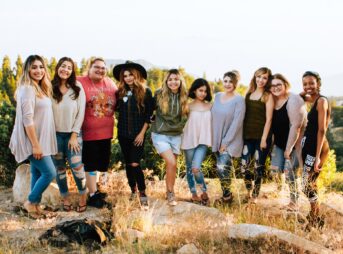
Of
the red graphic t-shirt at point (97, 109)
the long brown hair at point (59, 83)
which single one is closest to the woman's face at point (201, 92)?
the red graphic t-shirt at point (97, 109)

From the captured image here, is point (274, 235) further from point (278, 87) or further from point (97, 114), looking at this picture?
point (97, 114)

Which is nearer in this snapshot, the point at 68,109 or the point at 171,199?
the point at 68,109

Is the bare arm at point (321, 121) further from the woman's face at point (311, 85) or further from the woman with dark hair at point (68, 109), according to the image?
the woman with dark hair at point (68, 109)

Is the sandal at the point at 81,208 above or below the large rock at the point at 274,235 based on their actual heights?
below

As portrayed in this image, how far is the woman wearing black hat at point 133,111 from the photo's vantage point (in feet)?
19.0

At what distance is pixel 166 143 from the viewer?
5.91 m

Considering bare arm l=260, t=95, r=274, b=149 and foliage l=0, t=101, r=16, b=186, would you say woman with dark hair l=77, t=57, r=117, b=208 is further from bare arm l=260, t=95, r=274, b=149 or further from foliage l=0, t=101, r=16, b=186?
foliage l=0, t=101, r=16, b=186

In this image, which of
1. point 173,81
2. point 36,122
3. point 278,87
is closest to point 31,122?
point 36,122

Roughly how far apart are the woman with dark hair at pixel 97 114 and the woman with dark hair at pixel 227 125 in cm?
155

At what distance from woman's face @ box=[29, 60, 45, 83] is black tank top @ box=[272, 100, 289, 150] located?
3.18 metres

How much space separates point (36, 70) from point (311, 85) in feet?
11.4

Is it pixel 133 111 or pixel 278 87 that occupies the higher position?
pixel 278 87

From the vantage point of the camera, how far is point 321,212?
5816 millimetres

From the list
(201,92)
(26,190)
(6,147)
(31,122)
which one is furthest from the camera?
(6,147)
